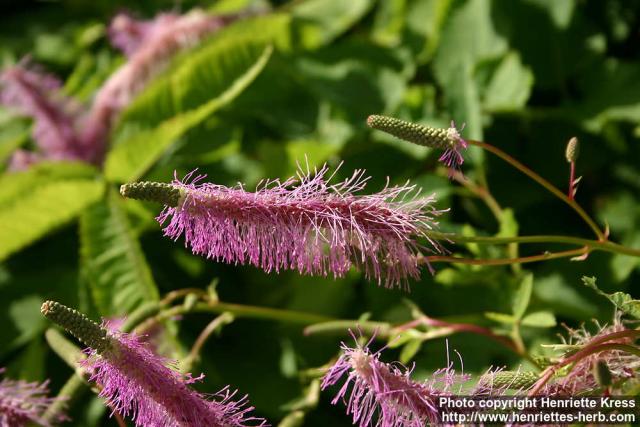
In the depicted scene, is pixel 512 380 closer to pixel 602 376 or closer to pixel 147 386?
pixel 602 376

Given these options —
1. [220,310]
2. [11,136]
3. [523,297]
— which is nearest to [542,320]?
[523,297]

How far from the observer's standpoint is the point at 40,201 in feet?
A: 3.70

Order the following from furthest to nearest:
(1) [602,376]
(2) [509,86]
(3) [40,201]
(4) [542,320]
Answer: (3) [40,201], (2) [509,86], (4) [542,320], (1) [602,376]

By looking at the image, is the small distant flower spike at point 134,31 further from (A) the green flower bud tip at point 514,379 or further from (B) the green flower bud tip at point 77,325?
(A) the green flower bud tip at point 514,379

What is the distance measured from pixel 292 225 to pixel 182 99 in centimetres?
67

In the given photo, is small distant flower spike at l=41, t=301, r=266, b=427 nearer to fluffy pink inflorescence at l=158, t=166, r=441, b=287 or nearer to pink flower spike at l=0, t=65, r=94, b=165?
fluffy pink inflorescence at l=158, t=166, r=441, b=287

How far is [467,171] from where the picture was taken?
1.04 m

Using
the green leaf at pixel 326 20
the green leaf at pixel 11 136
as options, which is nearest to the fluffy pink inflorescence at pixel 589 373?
the green leaf at pixel 326 20

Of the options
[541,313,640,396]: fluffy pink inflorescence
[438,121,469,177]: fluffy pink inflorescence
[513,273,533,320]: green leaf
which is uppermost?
[438,121,469,177]: fluffy pink inflorescence

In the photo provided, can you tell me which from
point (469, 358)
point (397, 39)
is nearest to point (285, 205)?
point (469, 358)

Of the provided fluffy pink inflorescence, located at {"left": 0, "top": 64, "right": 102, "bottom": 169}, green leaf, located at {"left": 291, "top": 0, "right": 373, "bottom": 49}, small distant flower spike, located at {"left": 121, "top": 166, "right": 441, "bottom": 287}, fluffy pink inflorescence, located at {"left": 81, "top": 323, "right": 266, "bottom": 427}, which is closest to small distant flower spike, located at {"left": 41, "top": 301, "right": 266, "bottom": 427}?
fluffy pink inflorescence, located at {"left": 81, "top": 323, "right": 266, "bottom": 427}

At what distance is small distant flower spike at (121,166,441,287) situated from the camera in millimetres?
600

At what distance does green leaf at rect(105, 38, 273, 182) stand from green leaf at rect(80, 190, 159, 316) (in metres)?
0.07

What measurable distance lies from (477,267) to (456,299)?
147 millimetres
